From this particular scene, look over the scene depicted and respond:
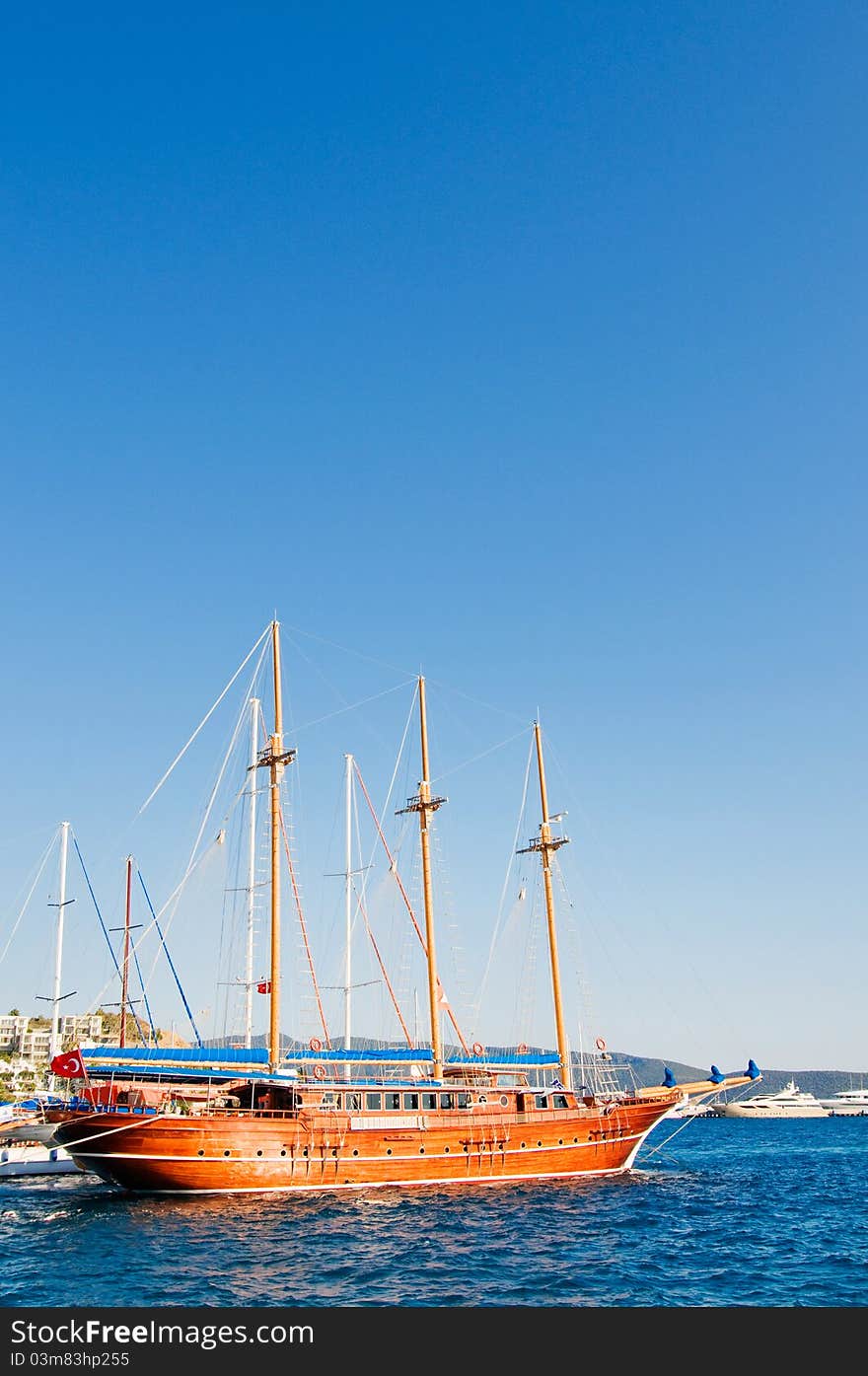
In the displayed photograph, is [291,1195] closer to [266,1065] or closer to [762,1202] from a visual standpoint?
[266,1065]

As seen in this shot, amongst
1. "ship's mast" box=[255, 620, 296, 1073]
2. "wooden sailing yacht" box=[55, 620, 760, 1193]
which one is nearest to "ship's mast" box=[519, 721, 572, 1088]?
"wooden sailing yacht" box=[55, 620, 760, 1193]

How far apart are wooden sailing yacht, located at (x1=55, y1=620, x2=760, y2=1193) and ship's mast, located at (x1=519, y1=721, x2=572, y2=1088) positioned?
32cm

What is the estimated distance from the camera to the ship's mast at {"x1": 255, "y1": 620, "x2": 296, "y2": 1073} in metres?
56.6

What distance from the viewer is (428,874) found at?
220 ft

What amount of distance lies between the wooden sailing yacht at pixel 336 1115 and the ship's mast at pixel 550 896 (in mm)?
318

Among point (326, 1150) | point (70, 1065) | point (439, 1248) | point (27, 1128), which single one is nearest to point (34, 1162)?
A: point (27, 1128)

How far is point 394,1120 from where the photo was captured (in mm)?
52500

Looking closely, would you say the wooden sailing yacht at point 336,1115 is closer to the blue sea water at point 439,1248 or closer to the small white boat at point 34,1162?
the blue sea water at point 439,1248

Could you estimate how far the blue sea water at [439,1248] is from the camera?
28.9 m

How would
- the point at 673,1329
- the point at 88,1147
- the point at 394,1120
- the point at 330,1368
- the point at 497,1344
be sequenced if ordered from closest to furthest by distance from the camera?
1. the point at 330,1368
2. the point at 497,1344
3. the point at 673,1329
4. the point at 88,1147
5. the point at 394,1120

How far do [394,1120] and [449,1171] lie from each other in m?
4.38

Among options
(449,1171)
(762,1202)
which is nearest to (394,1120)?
(449,1171)

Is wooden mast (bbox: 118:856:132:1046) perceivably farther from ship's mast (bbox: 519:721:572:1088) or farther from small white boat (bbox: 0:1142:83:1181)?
ship's mast (bbox: 519:721:572:1088)

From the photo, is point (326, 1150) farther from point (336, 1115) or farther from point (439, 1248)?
point (439, 1248)
